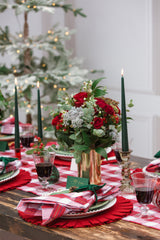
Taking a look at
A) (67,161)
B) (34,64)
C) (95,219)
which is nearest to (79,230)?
(95,219)

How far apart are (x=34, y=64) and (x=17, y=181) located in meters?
2.55

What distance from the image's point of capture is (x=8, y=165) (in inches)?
70.7

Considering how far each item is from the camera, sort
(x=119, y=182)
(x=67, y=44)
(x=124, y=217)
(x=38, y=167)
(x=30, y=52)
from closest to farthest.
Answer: (x=124, y=217)
(x=38, y=167)
(x=119, y=182)
(x=30, y=52)
(x=67, y=44)

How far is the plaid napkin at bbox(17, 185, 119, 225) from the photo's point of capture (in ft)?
4.21

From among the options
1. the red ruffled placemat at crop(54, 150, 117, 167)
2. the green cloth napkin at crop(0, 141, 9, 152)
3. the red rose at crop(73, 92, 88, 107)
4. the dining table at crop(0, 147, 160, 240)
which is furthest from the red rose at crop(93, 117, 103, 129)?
the green cloth napkin at crop(0, 141, 9, 152)

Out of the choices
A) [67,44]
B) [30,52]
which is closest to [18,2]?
[30,52]

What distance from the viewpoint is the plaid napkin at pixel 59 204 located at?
1282 millimetres

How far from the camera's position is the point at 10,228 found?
138cm

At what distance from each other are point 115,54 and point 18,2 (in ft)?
3.32

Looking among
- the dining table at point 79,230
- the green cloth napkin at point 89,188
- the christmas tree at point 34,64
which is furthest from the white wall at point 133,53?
the dining table at point 79,230

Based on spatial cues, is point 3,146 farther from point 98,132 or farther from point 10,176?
point 98,132

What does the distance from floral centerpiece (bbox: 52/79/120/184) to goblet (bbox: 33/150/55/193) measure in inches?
3.8

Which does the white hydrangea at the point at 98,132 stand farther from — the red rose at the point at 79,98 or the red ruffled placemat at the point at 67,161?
the red ruffled placemat at the point at 67,161

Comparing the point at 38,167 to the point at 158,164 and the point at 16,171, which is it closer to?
the point at 16,171
